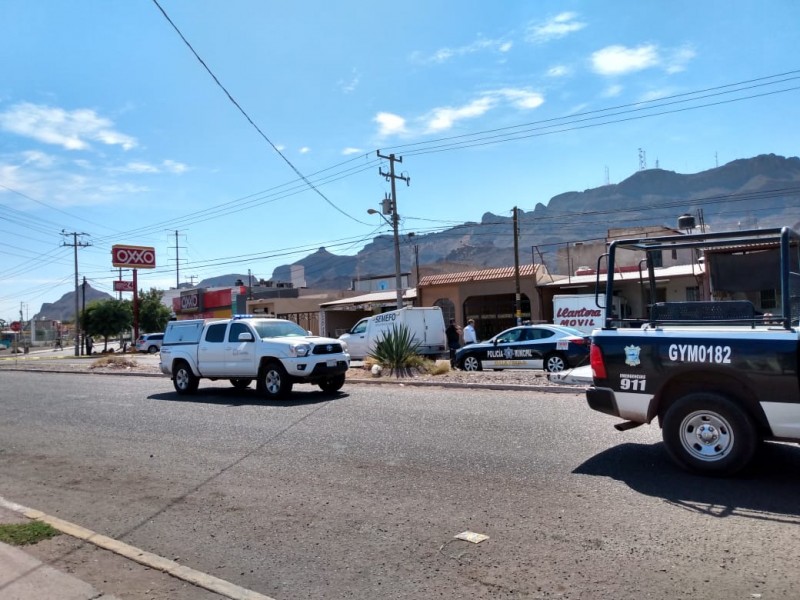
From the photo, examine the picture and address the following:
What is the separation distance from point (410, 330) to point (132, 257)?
4251cm

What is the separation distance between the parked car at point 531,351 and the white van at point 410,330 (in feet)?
14.0

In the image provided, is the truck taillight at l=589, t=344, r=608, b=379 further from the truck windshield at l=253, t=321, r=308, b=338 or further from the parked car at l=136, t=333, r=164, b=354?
the parked car at l=136, t=333, r=164, b=354

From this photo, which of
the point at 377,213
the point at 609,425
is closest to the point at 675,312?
the point at 609,425

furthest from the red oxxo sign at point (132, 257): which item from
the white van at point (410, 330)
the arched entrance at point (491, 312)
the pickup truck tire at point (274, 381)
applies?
the pickup truck tire at point (274, 381)

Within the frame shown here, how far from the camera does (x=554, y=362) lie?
55.8 feet

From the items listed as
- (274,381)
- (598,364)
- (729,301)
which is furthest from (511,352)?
(729,301)

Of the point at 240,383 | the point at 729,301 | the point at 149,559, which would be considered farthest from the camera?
the point at 240,383

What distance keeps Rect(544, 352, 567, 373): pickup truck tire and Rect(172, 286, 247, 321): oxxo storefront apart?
47148mm

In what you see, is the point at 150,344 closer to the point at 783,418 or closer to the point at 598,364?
the point at 598,364

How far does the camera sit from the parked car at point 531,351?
16.8 m

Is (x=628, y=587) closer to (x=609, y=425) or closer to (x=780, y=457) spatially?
(x=780, y=457)

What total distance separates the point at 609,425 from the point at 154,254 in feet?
187

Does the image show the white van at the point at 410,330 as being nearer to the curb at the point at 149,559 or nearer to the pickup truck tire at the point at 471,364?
the pickup truck tire at the point at 471,364

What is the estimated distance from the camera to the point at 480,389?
13531 mm
